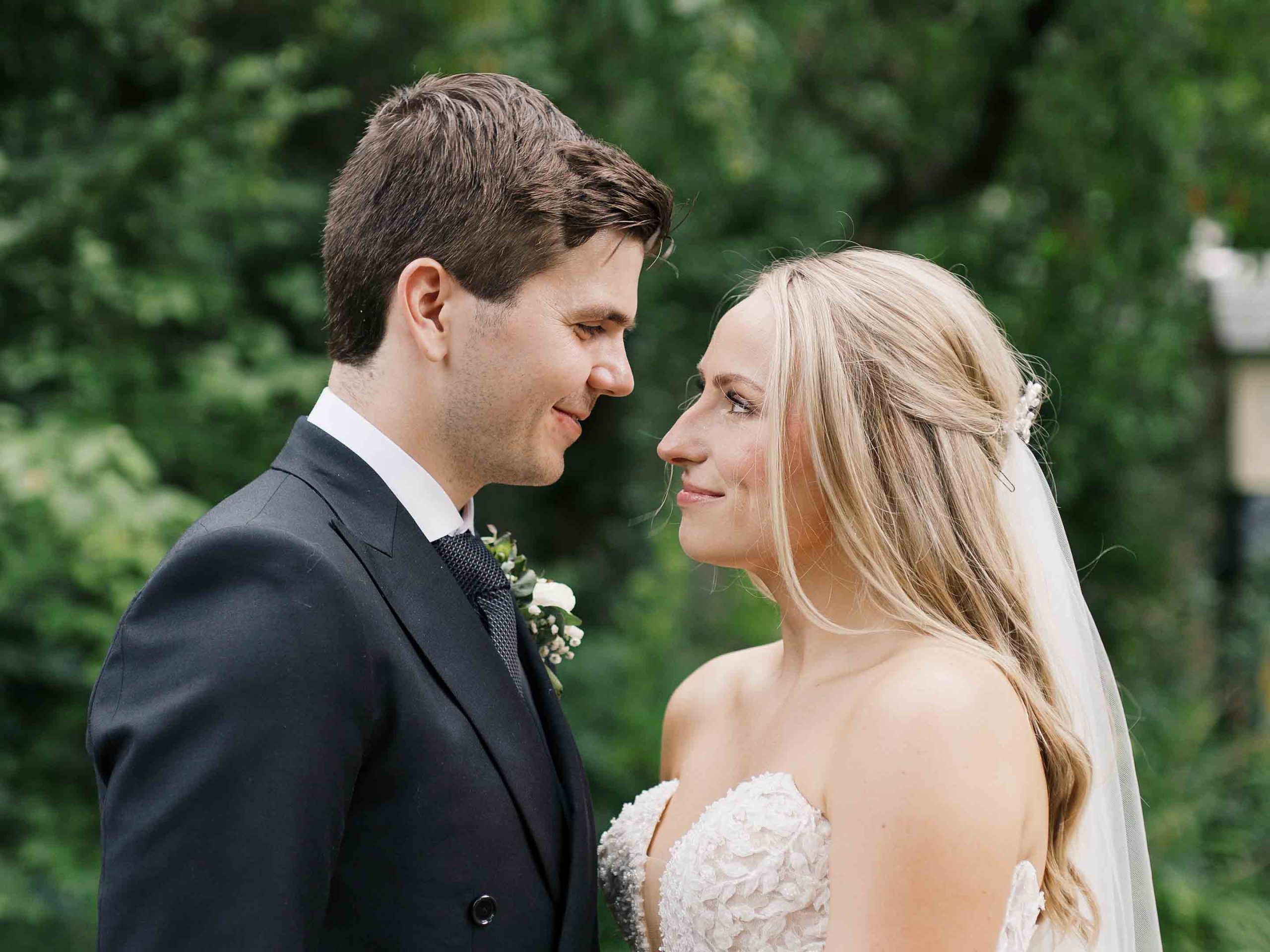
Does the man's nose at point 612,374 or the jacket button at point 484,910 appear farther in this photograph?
the man's nose at point 612,374

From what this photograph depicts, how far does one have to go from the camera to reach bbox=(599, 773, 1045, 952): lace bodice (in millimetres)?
2189

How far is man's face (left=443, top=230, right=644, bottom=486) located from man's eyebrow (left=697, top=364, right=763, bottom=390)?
198 millimetres

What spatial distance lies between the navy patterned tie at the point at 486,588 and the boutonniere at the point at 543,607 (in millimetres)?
325

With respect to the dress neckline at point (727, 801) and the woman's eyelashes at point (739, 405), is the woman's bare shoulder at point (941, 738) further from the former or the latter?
the woman's eyelashes at point (739, 405)

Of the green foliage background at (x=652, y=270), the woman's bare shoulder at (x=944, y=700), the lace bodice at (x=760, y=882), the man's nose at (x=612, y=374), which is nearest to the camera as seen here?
the woman's bare shoulder at (x=944, y=700)

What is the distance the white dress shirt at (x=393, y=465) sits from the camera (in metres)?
2.21

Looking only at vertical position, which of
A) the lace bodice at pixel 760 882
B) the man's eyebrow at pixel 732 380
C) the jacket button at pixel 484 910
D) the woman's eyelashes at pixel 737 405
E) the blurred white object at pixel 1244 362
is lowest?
the blurred white object at pixel 1244 362

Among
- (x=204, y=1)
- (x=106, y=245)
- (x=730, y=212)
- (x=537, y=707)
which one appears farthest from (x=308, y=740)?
(x=730, y=212)

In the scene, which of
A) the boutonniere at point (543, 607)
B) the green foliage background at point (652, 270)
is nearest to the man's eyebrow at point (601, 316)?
the boutonniere at point (543, 607)

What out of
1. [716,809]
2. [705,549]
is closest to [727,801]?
[716,809]

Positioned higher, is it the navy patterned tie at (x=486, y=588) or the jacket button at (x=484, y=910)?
the navy patterned tie at (x=486, y=588)

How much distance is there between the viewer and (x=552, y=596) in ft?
8.93

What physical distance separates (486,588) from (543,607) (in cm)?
43

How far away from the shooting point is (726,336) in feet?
8.30
